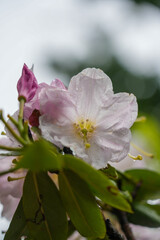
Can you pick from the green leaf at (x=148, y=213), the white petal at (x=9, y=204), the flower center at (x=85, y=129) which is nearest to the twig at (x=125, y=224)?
the green leaf at (x=148, y=213)

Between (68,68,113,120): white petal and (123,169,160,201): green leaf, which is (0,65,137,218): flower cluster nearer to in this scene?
(68,68,113,120): white petal

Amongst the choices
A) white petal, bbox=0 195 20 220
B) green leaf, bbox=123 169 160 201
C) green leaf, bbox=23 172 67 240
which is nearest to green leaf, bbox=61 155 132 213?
green leaf, bbox=123 169 160 201

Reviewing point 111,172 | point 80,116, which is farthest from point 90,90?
point 111,172

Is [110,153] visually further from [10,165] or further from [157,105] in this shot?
[157,105]

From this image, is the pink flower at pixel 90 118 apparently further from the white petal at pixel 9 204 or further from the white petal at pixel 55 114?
→ the white petal at pixel 9 204

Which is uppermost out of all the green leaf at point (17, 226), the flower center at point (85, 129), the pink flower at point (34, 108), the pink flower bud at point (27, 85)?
the pink flower bud at point (27, 85)

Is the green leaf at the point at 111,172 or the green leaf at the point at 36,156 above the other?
the green leaf at the point at 36,156

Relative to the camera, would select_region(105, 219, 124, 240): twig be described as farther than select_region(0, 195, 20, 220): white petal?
No
